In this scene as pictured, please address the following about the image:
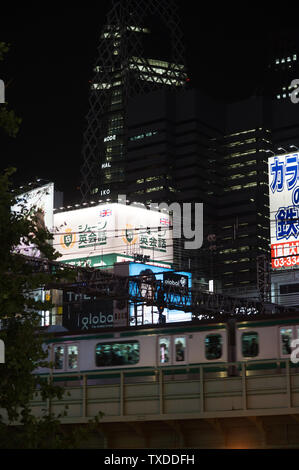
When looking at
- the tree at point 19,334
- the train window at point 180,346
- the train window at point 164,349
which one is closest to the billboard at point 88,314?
the train window at point 164,349

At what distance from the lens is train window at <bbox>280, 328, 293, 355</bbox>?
2556 centimetres

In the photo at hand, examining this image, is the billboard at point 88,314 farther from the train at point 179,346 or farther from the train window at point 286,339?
the train window at point 286,339

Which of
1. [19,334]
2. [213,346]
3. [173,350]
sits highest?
[213,346]

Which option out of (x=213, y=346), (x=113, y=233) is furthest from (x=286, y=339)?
(x=113, y=233)

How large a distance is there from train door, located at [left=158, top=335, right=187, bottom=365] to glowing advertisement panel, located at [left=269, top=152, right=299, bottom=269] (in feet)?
106

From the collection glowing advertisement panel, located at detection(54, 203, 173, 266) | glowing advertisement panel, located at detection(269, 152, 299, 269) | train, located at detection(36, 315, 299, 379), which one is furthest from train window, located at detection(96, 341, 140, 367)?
glowing advertisement panel, located at detection(54, 203, 173, 266)

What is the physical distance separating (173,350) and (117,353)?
205 centimetres

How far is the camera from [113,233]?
70.1 meters

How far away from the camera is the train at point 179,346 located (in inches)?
1015

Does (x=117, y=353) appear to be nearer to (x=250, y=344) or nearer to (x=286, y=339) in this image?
(x=250, y=344)

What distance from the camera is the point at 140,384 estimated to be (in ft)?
67.3

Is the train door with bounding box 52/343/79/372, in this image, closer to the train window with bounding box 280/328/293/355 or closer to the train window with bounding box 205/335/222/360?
the train window with bounding box 205/335/222/360
